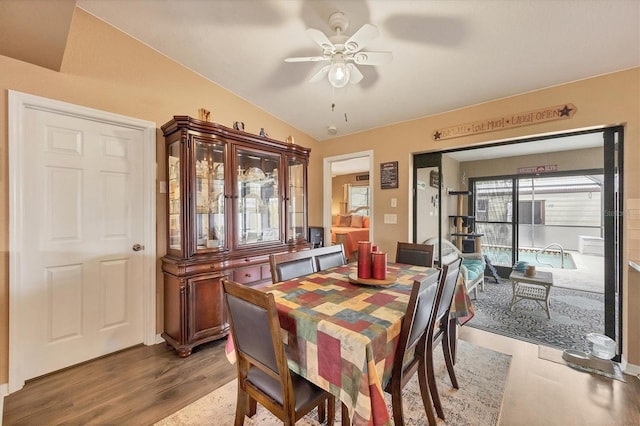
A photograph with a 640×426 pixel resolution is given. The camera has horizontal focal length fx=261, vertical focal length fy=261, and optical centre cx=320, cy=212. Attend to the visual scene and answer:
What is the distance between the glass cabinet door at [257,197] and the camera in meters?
2.73

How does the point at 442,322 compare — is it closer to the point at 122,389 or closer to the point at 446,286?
the point at 446,286

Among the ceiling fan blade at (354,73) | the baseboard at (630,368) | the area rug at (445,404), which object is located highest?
the ceiling fan blade at (354,73)

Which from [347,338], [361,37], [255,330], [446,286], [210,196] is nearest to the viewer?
[347,338]

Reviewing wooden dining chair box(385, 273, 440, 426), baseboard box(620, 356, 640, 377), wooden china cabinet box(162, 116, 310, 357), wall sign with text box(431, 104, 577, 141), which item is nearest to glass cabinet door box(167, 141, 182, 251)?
wooden china cabinet box(162, 116, 310, 357)

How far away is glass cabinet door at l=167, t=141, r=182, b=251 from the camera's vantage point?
2.38 meters

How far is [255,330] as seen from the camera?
3.70 ft

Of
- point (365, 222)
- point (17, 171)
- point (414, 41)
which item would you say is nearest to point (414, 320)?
point (414, 41)

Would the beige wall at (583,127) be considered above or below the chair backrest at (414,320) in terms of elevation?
above

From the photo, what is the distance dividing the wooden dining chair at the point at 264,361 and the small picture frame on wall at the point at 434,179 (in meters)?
A: 2.79

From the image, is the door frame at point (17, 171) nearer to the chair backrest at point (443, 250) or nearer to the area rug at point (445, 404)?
the area rug at point (445, 404)

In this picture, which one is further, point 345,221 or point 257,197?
point 345,221

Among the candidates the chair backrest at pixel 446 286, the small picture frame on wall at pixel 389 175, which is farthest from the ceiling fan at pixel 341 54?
the small picture frame on wall at pixel 389 175

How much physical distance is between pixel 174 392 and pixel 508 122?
12.0ft

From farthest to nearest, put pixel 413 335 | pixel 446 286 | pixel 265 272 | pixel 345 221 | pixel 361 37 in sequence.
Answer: pixel 345 221, pixel 265 272, pixel 361 37, pixel 446 286, pixel 413 335
